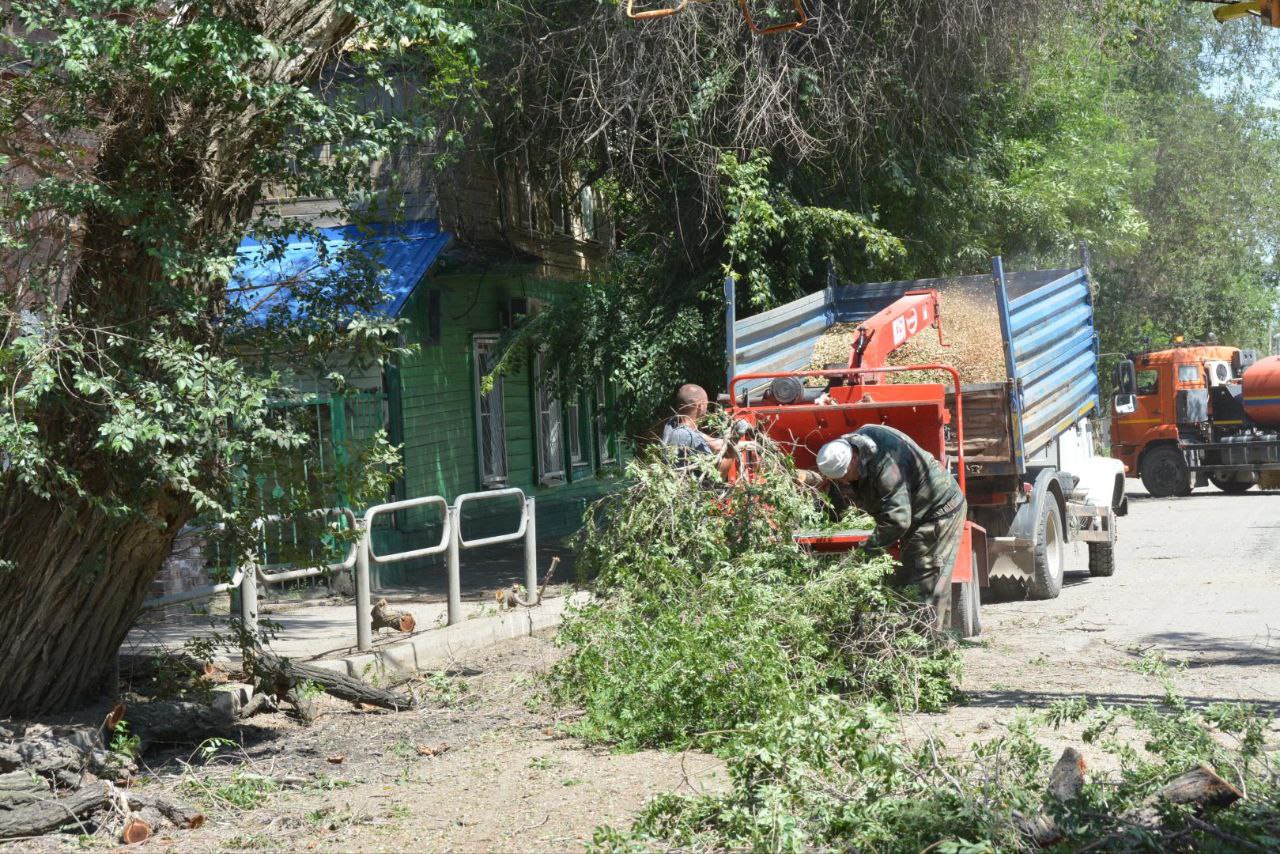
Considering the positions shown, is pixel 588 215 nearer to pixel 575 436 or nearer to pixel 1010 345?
pixel 575 436

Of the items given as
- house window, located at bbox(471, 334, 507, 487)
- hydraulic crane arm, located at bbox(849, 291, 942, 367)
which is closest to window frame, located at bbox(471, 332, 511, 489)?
house window, located at bbox(471, 334, 507, 487)

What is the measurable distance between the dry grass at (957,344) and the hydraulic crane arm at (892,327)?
0.68ft

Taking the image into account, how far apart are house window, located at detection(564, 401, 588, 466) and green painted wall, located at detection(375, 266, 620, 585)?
0.87 m

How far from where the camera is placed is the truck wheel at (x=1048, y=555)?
36.4 ft

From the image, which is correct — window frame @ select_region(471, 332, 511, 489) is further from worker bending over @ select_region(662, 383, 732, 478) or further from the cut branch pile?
the cut branch pile

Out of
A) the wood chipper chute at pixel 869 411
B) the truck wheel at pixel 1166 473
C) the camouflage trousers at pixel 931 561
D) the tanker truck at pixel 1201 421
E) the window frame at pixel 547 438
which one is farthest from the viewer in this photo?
the truck wheel at pixel 1166 473

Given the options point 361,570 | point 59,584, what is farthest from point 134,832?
point 361,570

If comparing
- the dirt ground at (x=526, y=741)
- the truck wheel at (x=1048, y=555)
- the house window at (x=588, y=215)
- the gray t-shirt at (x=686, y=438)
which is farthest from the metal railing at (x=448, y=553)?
the house window at (x=588, y=215)

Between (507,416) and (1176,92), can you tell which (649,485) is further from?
(1176,92)

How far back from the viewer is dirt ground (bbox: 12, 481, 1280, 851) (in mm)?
5477

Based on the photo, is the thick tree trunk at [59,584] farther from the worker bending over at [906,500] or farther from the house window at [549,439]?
the house window at [549,439]

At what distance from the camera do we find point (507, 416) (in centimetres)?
1808

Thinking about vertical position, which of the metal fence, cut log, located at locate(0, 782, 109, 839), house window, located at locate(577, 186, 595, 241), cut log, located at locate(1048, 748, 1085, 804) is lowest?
cut log, located at locate(0, 782, 109, 839)

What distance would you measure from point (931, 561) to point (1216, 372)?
17.5 metres
